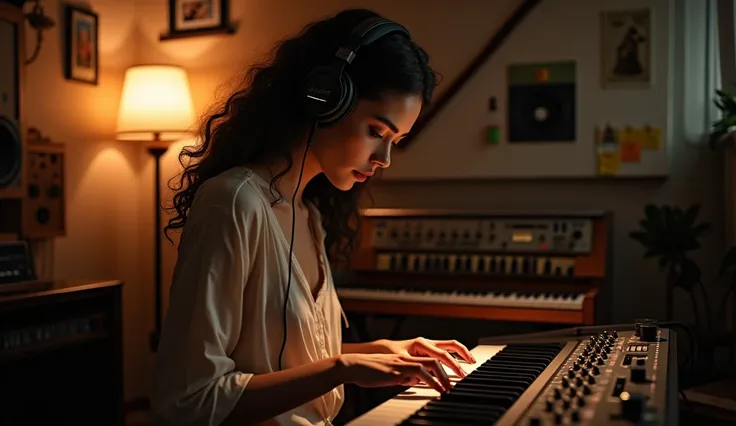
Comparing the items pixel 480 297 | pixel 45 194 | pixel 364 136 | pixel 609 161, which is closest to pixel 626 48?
pixel 609 161

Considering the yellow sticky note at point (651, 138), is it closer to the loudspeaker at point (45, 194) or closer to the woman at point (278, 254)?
the woman at point (278, 254)

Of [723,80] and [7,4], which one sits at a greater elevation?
[7,4]

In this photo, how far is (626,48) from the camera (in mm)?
3109

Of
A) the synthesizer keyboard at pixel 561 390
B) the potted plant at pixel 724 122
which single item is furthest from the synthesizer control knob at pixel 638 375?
the potted plant at pixel 724 122

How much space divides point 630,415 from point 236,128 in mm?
904

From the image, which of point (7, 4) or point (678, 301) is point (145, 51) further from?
point (678, 301)

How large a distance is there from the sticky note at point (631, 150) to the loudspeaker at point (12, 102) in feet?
7.64

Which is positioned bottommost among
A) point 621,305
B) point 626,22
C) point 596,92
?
point 621,305

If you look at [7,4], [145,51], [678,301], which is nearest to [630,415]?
[678,301]

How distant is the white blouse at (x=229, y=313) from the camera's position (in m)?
1.18

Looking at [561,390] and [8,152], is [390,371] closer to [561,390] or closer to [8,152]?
[561,390]

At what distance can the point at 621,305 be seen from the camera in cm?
318

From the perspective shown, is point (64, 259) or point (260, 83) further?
point (64, 259)

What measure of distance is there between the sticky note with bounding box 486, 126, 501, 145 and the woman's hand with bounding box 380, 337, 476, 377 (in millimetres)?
1837
